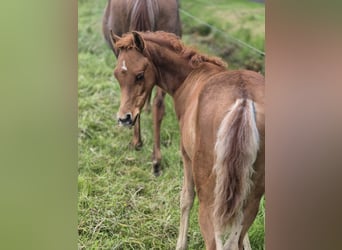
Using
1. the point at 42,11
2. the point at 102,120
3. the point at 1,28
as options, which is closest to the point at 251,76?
the point at 102,120

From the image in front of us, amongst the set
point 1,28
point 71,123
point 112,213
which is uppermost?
point 1,28

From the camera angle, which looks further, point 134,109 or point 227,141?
point 134,109

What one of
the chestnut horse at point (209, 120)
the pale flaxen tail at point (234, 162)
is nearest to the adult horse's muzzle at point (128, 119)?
the chestnut horse at point (209, 120)

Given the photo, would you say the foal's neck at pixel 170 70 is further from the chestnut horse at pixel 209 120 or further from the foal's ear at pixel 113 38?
the foal's ear at pixel 113 38

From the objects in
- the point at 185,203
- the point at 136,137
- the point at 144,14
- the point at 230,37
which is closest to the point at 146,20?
the point at 144,14

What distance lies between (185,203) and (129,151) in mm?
375

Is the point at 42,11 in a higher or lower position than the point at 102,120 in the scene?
higher

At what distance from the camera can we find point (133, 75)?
2266 mm

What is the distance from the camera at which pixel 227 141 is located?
83.6 inches

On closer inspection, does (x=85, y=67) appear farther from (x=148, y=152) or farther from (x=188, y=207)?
(x=188, y=207)

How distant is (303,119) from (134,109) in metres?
0.81

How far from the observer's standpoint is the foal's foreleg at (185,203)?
A: 2207mm

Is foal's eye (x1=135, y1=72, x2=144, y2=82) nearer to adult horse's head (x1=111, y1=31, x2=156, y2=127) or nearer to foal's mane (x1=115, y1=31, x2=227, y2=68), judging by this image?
adult horse's head (x1=111, y1=31, x2=156, y2=127)

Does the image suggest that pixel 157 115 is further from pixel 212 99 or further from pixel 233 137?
pixel 233 137
